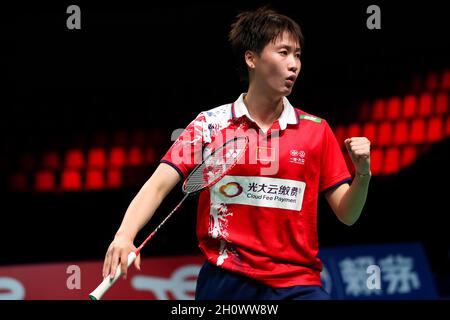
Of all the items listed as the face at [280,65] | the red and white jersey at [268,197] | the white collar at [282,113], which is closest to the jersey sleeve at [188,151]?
the red and white jersey at [268,197]

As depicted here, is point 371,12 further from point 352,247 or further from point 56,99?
point 56,99

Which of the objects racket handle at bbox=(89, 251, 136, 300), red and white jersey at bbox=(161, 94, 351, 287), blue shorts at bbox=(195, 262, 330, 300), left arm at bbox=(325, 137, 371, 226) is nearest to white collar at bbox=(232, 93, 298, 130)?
red and white jersey at bbox=(161, 94, 351, 287)

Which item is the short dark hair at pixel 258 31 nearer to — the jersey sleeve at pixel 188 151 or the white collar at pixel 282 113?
the white collar at pixel 282 113

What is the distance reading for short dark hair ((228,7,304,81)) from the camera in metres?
2.93

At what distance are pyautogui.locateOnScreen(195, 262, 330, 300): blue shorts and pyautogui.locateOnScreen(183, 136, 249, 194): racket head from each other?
264 millimetres

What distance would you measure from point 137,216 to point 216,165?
317 millimetres

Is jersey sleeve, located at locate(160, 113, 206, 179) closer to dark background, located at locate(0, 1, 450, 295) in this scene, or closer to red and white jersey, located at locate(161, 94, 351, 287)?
red and white jersey, located at locate(161, 94, 351, 287)

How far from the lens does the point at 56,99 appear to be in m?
5.19

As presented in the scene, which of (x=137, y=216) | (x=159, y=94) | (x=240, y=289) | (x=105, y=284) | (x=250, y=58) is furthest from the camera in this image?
(x=159, y=94)

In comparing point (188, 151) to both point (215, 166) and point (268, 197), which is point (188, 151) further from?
point (268, 197)

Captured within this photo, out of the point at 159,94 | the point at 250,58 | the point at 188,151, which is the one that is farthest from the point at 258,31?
the point at 159,94

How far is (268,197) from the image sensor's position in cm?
280
